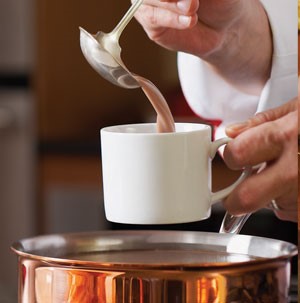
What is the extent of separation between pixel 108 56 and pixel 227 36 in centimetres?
10

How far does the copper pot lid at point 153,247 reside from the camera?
41cm

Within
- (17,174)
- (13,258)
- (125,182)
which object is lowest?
(13,258)

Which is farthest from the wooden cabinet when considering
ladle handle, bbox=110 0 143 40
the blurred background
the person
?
ladle handle, bbox=110 0 143 40

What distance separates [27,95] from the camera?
192cm

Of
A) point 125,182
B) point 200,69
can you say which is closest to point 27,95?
point 200,69

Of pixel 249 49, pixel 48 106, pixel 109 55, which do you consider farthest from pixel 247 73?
pixel 48 106

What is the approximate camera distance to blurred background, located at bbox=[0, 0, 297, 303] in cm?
183

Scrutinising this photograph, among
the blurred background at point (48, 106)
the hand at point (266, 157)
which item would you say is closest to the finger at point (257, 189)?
the hand at point (266, 157)

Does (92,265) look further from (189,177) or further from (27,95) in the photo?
(27,95)

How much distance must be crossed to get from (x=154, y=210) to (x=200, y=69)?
156 millimetres

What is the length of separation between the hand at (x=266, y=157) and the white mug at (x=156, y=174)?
2 cm

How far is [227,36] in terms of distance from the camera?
0.50 m

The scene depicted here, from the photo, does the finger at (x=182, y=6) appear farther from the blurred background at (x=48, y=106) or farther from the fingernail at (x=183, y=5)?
the blurred background at (x=48, y=106)

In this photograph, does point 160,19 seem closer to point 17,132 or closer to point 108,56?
point 108,56
